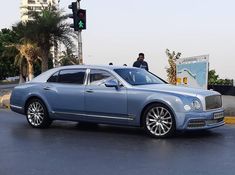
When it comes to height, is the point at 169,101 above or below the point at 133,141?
above

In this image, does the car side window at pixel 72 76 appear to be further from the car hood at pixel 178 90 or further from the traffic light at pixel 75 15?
the traffic light at pixel 75 15

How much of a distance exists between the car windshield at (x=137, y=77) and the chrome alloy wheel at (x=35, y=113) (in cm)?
210

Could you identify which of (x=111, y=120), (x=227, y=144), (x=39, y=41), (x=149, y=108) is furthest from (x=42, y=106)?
(x=39, y=41)

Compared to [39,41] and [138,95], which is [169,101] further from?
[39,41]

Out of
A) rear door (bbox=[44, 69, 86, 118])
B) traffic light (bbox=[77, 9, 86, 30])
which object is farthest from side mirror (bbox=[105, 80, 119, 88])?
traffic light (bbox=[77, 9, 86, 30])

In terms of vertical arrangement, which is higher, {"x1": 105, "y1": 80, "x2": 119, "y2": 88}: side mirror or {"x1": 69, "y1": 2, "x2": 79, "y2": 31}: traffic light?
{"x1": 69, "y1": 2, "x2": 79, "y2": 31}: traffic light

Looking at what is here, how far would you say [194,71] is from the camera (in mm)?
16484

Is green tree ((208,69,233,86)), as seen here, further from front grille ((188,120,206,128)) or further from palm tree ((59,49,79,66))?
front grille ((188,120,206,128))

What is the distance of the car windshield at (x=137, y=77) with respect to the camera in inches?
431

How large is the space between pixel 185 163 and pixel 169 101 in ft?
8.15

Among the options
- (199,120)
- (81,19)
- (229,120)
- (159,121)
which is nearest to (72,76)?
(159,121)

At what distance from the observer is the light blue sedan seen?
1001 cm

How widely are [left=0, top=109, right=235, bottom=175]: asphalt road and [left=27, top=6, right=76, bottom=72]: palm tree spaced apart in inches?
975

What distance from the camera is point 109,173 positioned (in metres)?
7.04
